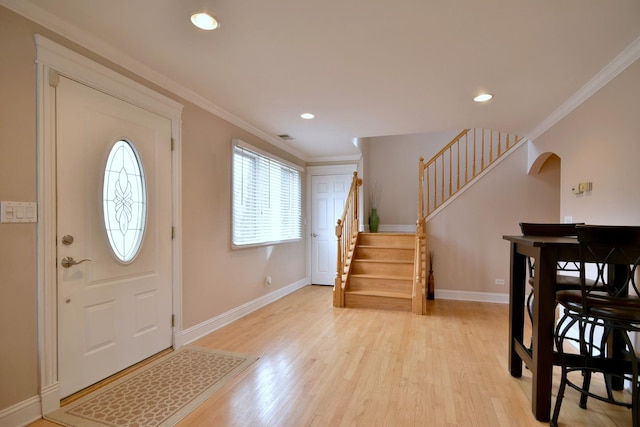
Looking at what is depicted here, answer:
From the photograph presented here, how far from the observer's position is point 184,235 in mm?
2990

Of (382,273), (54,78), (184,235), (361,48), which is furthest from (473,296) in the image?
(54,78)

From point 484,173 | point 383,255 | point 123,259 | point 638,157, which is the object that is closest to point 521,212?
point 484,173

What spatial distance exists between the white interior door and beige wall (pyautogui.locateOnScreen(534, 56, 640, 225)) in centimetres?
330

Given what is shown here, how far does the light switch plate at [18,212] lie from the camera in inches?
68.2

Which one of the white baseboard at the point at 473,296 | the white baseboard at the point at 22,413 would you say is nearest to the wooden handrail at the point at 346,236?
the white baseboard at the point at 473,296

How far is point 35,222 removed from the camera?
6.14 ft

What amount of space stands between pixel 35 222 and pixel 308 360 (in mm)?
2200

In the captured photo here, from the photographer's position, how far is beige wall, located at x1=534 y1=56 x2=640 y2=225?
2.22 m

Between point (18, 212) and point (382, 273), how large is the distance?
4.15 m

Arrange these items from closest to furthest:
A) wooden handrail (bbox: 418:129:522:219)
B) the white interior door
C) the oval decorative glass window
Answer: the oval decorative glass window
wooden handrail (bbox: 418:129:522:219)
the white interior door

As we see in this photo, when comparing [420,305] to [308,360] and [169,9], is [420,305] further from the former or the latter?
[169,9]

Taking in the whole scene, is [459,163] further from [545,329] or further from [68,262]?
[68,262]

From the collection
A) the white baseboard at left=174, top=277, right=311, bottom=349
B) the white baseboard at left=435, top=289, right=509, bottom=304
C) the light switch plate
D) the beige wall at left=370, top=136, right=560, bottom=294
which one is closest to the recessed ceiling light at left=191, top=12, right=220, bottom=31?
the light switch plate

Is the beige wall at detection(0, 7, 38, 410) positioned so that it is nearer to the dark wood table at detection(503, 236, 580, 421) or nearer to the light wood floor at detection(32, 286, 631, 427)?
the light wood floor at detection(32, 286, 631, 427)
